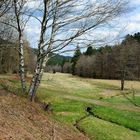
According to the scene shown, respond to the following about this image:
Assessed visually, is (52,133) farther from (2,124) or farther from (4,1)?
(4,1)

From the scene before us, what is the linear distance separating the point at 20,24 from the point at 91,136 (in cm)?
729

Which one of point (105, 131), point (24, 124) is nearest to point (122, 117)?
point (105, 131)

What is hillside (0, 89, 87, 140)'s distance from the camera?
1276 centimetres

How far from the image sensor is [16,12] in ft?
65.1

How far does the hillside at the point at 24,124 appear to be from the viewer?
1276 cm

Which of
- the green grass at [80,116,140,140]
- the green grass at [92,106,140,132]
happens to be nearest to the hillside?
the green grass at [80,116,140,140]

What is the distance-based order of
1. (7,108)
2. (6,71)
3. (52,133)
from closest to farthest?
(52,133) → (7,108) → (6,71)

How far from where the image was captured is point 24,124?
14.3 m

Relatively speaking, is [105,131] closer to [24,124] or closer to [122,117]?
[24,124]

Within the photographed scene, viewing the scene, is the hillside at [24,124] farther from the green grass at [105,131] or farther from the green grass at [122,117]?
the green grass at [122,117]

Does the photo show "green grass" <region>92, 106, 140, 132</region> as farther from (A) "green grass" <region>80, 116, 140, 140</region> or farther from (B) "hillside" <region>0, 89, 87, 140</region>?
(B) "hillside" <region>0, 89, 87, 140</region>

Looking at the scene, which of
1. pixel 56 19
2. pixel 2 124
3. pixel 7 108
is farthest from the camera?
pixel 56 19

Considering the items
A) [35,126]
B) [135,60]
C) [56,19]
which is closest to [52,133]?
[35,126]

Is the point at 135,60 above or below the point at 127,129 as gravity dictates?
above
